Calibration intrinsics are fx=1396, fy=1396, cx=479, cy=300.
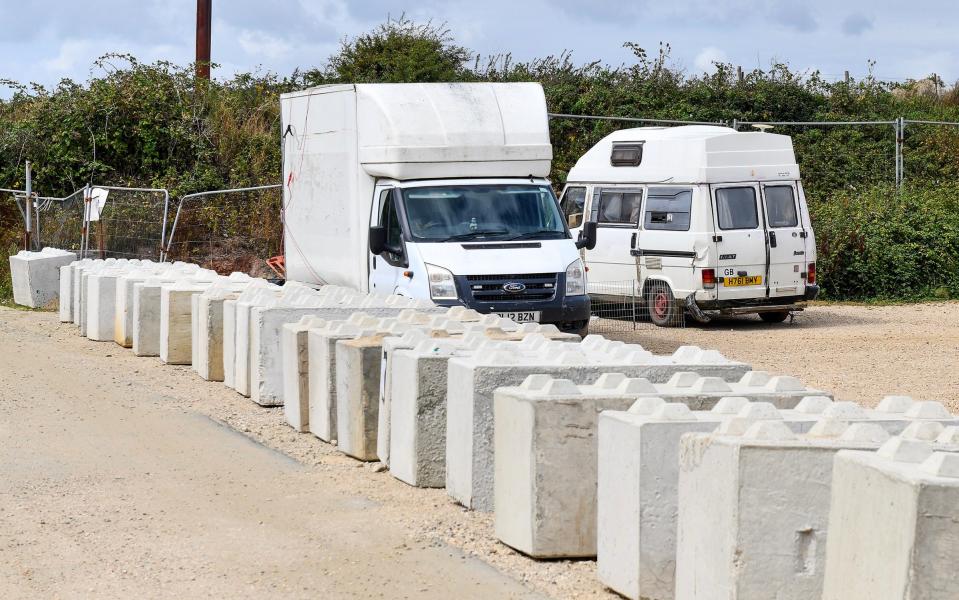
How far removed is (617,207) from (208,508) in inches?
542

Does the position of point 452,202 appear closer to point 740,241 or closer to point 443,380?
point 740,241

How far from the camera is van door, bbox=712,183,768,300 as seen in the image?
64.5 feet

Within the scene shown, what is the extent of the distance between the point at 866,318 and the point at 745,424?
17249 mm

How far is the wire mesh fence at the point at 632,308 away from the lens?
66.1 ft

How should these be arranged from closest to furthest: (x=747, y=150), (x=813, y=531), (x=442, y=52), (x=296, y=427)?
1. (x=813, y=531)
2. (x=296, y=427)
3. (x=747, y=150)
4. (x=442, y=52)

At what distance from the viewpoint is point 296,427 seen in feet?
35.6

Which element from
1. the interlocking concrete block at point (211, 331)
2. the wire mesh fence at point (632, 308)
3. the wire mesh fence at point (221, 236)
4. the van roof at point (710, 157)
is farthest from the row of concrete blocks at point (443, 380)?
the wire mesh fence at point (221, 236)

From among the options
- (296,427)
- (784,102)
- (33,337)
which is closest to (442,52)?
(784,102)

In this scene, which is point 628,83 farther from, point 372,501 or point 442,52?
point 372,501

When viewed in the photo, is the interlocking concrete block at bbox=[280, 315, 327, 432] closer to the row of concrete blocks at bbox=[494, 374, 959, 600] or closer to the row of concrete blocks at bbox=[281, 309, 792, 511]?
the row of concrete blocks at bbox=[281, 309, 792, 511]

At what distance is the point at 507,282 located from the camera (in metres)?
15.2

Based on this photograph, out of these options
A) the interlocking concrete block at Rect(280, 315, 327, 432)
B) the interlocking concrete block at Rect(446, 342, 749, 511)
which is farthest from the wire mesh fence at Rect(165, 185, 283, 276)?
the interlocking concrete block at Rect(446, 342, 749, 511)

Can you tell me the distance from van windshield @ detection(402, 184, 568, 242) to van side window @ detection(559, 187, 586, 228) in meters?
5.35

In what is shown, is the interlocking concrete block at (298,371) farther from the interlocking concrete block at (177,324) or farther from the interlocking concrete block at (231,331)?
the interlocking concrete block at (177,324)
